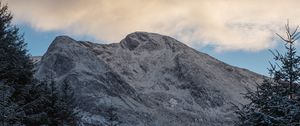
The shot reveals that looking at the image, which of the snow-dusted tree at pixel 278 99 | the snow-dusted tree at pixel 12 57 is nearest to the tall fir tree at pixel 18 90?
the snow-dusted tree at pixel 12 57

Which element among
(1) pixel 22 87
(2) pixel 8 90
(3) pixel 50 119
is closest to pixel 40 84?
(3) pixel 50 119

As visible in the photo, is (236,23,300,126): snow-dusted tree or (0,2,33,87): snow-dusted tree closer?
(236,23,300,126): snow-dusted tree

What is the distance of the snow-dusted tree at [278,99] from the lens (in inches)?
497

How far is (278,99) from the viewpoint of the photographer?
1330 cm

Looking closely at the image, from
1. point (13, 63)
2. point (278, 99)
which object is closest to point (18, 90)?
point (13, 63)

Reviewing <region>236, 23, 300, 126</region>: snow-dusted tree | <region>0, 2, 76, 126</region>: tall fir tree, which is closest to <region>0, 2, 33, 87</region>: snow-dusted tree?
<region>0, 2, 76, 126</region>: tall fir tree

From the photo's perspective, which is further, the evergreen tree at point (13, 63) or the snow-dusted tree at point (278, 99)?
the evergreen tree at point (13, 63)

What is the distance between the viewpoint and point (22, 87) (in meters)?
19.3

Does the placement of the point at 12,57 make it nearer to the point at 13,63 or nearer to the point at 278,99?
the point at 13,63

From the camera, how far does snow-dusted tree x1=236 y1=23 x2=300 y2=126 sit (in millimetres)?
12633

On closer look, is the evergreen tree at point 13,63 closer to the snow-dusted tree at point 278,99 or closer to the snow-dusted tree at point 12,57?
the snow-dusted tree at point 12,57

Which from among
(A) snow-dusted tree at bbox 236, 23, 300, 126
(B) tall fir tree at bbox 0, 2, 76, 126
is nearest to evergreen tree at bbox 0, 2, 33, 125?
(B) tall fir tree at bbox 0, 2, 76, 126

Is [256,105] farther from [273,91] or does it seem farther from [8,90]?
[8,90]

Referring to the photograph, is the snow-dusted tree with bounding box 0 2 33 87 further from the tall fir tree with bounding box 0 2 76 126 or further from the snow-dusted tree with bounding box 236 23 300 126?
the snow-dusted tree with bounding box 236 23 300 126
